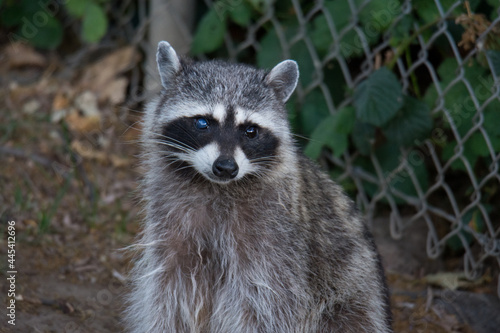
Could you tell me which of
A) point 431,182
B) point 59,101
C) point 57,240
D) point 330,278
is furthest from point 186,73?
point 59,101

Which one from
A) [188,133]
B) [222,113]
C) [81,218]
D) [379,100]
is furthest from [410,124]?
[81,218]

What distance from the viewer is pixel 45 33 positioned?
240 inches

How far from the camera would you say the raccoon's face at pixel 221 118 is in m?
3.24

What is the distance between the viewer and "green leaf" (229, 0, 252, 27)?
505 centimetres

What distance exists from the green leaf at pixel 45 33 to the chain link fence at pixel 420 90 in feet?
5.73

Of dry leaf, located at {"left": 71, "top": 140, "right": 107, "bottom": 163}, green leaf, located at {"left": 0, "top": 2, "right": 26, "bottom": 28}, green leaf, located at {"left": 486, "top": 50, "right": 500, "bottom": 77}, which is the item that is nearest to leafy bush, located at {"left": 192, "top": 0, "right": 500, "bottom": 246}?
green leaf, located at {"left": 486, "top": 50, "right": 500, "bottom": 77}

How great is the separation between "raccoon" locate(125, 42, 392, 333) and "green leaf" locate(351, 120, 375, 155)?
3.22ft

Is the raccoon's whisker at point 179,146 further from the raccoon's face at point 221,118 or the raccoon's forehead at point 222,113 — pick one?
the raccoon's forehead at point 222,113

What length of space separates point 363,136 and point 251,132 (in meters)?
1.31

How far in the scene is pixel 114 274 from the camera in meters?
4.38

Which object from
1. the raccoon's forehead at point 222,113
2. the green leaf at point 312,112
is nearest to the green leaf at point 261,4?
the green leaf at point 312,112

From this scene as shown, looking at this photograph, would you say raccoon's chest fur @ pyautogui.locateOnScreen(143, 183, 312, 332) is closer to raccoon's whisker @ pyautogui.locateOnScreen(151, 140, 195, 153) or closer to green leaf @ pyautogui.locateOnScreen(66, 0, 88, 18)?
raccoon's whisker @ pyautogui.locateOnScreen(151, 140, 195, 153)

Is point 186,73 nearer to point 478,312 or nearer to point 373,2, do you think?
point 373,2

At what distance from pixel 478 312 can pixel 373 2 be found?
2.15 metres
